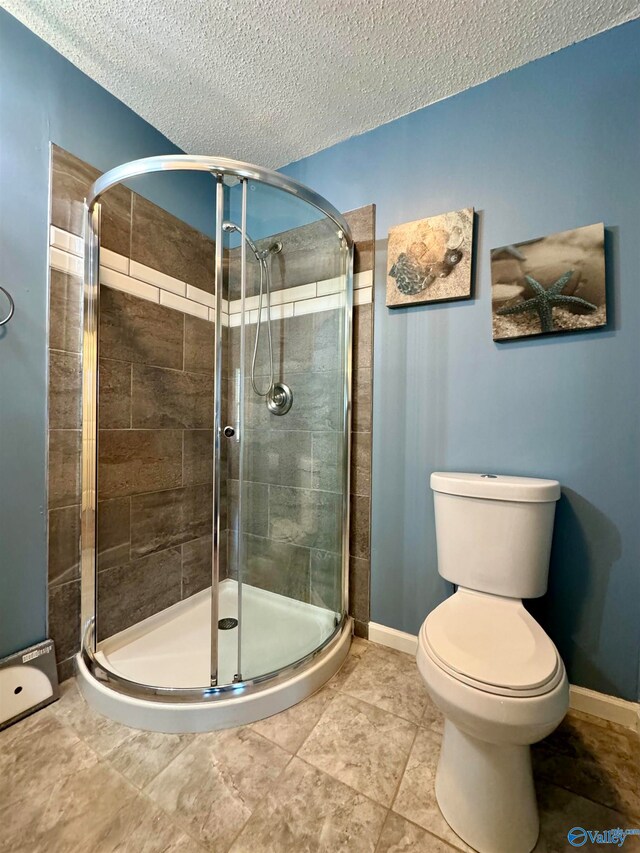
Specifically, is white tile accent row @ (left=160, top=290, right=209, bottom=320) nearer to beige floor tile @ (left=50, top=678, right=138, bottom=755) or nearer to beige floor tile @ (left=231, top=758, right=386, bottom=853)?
beige floor tile @ (left=50, top=678, right=138, bottom=755)

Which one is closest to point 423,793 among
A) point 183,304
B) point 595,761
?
point 595,761

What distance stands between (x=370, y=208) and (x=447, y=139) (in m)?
0.39

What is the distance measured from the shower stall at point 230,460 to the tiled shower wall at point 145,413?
0.01m

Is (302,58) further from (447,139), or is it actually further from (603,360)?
(603,360)

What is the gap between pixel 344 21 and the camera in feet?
3.86

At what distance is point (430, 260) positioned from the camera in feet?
4.80

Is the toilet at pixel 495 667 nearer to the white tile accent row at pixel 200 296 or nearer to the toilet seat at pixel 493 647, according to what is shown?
the toilet seat at pixel 493 647

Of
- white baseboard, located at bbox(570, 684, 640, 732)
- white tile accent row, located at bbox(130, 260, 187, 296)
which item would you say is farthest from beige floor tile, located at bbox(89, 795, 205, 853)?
white tile accent row, located at bbox(130, 260, 187, 296)

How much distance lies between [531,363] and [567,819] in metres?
1.33

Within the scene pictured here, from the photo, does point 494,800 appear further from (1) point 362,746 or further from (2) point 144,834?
(2) point 144,834

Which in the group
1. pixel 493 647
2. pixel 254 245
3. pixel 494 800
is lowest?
pixel 494 800

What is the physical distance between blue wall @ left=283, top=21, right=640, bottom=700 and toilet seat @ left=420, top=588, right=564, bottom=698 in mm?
359

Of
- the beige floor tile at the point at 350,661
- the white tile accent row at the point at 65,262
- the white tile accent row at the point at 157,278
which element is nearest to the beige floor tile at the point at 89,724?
the beige floor tile at the point at 350,661

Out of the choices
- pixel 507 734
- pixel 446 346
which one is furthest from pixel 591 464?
pixel 507 734
